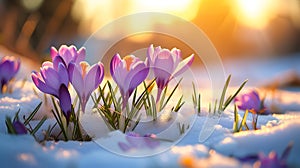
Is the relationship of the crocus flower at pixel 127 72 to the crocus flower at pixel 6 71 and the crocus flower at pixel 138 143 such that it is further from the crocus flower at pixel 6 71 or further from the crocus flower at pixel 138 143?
the crocus flower at pixel 6 71

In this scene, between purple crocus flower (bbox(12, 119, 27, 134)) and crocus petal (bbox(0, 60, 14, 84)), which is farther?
crocus petal (bbox(0, 60, 14, 84))

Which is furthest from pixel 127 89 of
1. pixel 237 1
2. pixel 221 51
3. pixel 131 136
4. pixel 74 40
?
pixel 221 51

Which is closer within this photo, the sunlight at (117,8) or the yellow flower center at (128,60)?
the yellow flower center at (128,60)

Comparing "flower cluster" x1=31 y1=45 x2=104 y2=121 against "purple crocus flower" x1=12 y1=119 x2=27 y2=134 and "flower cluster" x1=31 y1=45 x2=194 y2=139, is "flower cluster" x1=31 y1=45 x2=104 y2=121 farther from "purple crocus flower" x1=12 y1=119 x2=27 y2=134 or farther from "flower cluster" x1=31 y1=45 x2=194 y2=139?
"purple crocus flower" x1=12 y1=119 x2=27 y2=134

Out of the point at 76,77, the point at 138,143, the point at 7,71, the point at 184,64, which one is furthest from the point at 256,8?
→ the point at 138,143

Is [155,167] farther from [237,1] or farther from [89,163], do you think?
[237,1]

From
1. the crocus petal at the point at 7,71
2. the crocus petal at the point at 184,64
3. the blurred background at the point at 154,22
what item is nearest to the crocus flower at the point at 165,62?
the crocus petal at the point at 184,64

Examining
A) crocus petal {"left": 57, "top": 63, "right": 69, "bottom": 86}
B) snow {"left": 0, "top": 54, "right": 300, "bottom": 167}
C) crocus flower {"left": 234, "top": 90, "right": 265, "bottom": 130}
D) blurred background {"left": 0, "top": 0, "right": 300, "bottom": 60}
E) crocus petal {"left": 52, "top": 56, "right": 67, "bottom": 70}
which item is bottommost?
snow {"left": 0, "top": 54, "right": 300, "bottom": 167}

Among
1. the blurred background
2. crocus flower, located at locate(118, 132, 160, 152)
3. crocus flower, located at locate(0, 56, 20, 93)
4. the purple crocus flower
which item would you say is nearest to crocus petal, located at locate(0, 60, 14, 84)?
crocus flower, located at locate(0, 56, 20, 93)
